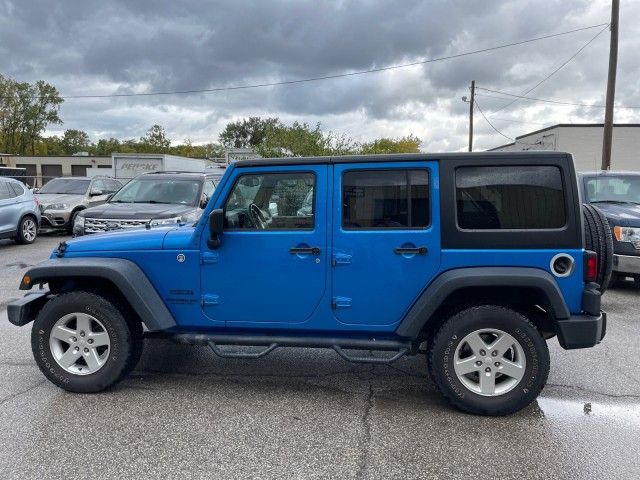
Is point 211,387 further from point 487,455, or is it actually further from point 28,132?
point 28,132

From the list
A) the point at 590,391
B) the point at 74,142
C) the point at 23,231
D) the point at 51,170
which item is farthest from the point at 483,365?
the point at 74,142

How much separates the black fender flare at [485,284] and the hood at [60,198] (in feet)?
43.1

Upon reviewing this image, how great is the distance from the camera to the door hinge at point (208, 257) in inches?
150

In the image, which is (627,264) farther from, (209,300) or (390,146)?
(390,146)

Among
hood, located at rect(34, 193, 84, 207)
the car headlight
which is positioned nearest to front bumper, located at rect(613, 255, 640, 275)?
the car headlight

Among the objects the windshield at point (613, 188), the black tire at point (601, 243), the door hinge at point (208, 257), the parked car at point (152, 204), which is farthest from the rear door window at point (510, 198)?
the parked car at point (152, 204)

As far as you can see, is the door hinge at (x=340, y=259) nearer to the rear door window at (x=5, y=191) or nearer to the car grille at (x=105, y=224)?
the car grille at (x=105, y=224)

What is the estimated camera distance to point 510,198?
357cm

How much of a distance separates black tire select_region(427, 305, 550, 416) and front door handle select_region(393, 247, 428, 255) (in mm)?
515

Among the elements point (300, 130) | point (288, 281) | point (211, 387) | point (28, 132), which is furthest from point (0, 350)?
point (28, 132)

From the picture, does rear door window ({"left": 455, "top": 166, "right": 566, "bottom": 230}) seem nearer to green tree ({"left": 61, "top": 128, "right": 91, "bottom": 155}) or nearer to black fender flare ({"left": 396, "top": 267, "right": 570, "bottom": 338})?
black fender flare ({"left": 396, "top": 267, "right": 570, "bottom": 338})

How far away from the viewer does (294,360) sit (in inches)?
187

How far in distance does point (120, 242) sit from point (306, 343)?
166cm

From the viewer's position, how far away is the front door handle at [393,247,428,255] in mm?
3584
